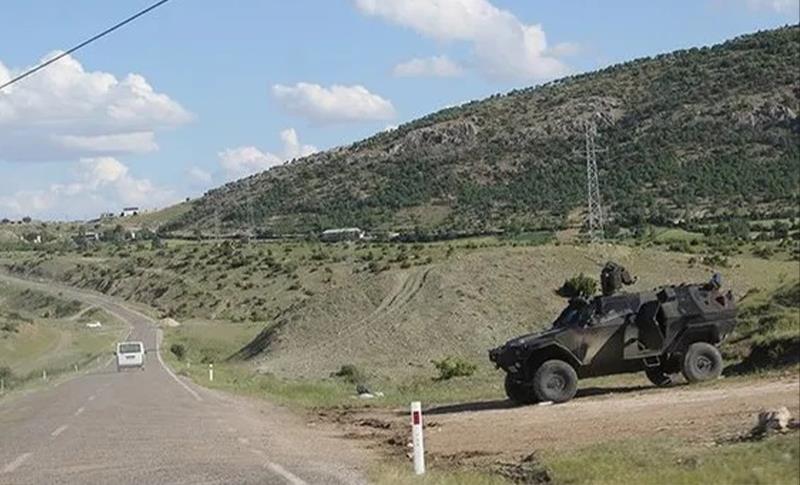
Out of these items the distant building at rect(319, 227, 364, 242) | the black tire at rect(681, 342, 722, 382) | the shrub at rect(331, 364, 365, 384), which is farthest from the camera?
the distant building at rect(319, 227, 364, 242)

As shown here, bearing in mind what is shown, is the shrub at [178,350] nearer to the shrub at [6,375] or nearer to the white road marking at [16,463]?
the shrub at [6,375]

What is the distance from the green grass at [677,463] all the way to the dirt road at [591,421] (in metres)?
0.72

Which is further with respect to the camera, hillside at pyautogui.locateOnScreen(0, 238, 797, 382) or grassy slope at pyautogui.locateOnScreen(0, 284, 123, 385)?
grassy slope at pyautogui.locateOnScreen(0, 284, 123, 385)

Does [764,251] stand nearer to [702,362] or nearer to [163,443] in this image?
[702,362]

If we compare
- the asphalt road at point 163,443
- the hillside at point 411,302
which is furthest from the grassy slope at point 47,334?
the asphalt road at point 163,443

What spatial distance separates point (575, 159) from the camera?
3550cm

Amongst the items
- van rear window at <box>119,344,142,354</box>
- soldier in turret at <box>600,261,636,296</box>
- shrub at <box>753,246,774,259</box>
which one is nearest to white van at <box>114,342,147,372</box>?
van rear window at <box>119,344,142,354</box>

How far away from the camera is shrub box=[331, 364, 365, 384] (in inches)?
1934

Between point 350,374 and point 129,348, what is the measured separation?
20040 mm

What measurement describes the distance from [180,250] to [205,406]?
311 ft

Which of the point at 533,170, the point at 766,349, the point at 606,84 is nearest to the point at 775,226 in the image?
the point at 766,349

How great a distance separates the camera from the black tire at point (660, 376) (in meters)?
23.9

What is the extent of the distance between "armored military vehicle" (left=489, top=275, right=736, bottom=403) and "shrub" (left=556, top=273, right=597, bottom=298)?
82.3 ft

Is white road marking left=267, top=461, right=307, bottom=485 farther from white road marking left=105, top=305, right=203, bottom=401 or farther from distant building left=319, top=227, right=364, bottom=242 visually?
distant building left=319, top=227, right=364, bottom=242
